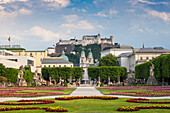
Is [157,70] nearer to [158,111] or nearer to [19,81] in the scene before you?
[19,81]

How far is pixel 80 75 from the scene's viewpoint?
333 ft

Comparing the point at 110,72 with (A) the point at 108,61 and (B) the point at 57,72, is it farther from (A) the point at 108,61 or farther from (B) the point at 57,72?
(A) the point at 108,61

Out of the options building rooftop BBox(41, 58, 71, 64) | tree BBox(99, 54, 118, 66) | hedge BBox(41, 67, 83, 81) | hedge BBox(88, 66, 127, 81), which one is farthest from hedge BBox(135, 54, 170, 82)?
building rooftop BBox(41, 58, 71, 64)

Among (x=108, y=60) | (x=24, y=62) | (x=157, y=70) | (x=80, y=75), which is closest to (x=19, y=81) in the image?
(x=157, y=70)

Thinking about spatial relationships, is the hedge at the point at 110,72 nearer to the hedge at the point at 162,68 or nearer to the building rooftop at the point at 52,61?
the hedge at the point at 162,68

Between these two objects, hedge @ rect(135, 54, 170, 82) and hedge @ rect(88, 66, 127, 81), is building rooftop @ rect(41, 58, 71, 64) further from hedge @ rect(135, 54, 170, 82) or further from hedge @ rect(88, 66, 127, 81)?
hedge @ rect(135, 54, 170, 82)

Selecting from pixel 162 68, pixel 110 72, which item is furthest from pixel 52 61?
pixel 162 68

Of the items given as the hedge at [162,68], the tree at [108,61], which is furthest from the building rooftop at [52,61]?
the hedge at [162,68]

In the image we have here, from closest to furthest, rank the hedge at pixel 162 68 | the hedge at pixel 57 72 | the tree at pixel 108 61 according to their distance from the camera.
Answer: the hedge at pixel 162 68, the hedge at pixel 57 72, the tree at pixel 108 61

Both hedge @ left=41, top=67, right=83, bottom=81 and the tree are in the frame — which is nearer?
hedge @ left=41, top=67, right=83, bottom=81

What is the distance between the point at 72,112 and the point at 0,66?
187 feet

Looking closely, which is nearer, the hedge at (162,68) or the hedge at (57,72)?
the hedge at (162,68)

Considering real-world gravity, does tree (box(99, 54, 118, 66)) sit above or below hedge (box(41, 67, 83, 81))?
above

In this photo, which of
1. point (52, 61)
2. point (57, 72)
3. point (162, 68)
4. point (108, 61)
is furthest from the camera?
point (52, 61)
